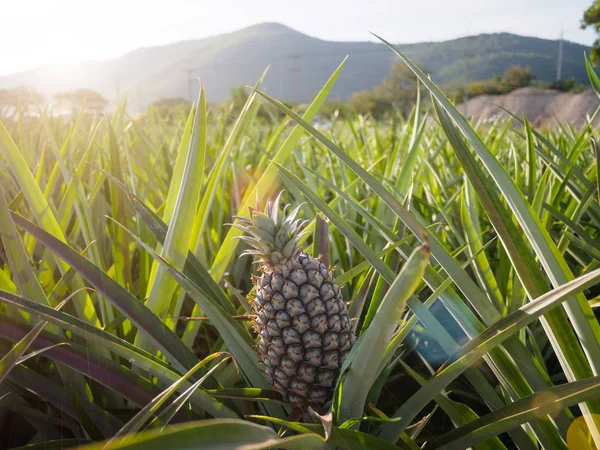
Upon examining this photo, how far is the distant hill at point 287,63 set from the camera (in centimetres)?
3778

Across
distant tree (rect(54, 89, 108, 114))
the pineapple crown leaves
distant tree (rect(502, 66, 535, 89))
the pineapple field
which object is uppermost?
distant tree (rect(502, 66, 535, 89))

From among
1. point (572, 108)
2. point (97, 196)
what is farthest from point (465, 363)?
point (572, 108)

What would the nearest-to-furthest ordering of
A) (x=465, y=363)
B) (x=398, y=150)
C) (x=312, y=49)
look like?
(x=465, y=363), (x=398, y=150), (x=312, y=49)

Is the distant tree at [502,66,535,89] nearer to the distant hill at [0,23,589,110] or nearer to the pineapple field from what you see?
the distant hill at [0,23,589,110]

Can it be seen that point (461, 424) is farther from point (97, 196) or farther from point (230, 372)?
point (97, 196)

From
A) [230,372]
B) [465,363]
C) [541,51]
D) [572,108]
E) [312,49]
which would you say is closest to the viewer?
[465,363]

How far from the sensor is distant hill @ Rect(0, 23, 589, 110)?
124ft

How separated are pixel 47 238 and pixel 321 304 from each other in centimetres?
31

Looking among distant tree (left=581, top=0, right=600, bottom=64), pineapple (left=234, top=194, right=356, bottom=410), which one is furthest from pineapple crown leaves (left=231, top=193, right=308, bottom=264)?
distant tree (left=581, top=0, right=600, bottom=64)

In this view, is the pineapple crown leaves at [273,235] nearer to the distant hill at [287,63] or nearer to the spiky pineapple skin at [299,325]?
the spiky pineapple skin at [299,325]

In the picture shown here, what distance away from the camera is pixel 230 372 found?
0.59m

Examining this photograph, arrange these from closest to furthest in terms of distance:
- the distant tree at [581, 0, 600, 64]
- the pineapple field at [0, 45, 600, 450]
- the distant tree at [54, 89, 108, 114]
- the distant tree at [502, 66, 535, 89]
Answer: the pineapple field at [0, 45, 600, 450] → the distant tree at [54, 89, 108, 114] → the distant tree at [581, 0, 600, 64] → the distant tree at [502, 66, 535, 89]

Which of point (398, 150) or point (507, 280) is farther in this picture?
point (398, 150)

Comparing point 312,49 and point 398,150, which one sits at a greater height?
point 312,49
